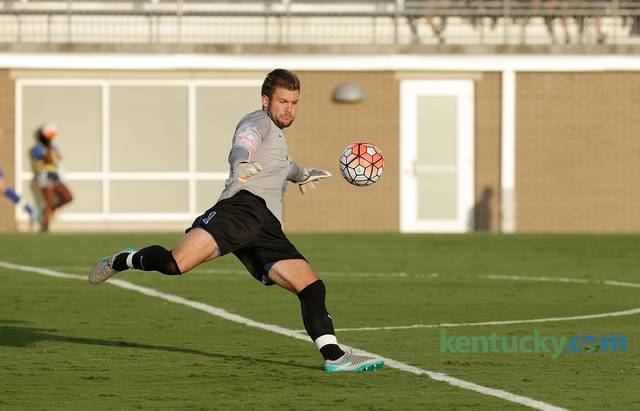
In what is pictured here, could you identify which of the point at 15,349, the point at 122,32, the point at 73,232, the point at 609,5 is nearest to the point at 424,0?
the point at 609,5

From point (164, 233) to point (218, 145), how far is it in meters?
2.69

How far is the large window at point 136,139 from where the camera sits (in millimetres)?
32938

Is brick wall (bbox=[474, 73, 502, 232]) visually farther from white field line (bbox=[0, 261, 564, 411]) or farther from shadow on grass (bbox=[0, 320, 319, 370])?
shadow on grass (bbox=[0, 320, 319, 370])

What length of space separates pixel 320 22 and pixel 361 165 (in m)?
22.6

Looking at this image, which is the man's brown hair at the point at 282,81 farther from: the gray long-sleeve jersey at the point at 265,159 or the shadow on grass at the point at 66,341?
the shadow on grass at the point at 66,341

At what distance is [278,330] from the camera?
13.6 m

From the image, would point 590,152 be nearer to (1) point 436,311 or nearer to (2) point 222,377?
(1) point 436,311

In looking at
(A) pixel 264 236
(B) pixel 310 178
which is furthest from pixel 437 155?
(A) pixel 264 236

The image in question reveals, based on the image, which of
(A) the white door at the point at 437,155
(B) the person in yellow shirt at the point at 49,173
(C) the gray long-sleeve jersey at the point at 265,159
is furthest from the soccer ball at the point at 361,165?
(A) the white door at the point at 437,155

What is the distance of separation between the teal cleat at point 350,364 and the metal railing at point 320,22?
22579 mm

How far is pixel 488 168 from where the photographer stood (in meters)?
33.4

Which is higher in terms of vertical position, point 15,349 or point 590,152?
point 590,152

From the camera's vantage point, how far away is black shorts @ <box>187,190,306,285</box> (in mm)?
10570

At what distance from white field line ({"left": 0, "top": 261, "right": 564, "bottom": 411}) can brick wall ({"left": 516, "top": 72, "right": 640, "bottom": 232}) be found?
1418 cm
